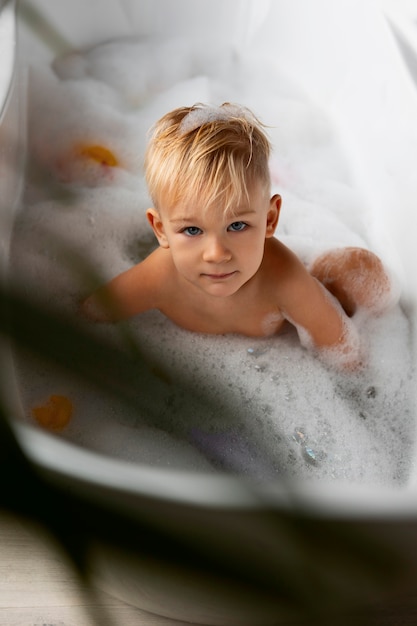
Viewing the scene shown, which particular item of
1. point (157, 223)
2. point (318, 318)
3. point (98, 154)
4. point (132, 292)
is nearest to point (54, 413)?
point (132, 292)

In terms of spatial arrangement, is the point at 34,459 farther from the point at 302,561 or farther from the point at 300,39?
the point at 300,39

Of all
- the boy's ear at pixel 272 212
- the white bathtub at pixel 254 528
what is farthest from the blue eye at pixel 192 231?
the white bathtub at pixel 254 528

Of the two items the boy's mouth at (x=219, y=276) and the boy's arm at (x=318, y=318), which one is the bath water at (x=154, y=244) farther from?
the boy's mouth at (x=219, y=276)

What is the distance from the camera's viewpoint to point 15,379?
104cm

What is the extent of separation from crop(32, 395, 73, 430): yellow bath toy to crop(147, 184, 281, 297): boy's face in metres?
0.29

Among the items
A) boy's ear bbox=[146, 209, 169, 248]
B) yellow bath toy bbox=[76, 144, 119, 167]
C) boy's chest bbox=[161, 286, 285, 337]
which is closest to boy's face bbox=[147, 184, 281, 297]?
boy's ear bbox=[146, 209, 169, 248]

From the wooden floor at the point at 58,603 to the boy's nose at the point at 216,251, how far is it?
1.63 ft

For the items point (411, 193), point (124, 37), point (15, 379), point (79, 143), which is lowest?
point (15, 379)

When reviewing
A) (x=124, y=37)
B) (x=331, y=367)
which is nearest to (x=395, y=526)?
(x=331, y=367)

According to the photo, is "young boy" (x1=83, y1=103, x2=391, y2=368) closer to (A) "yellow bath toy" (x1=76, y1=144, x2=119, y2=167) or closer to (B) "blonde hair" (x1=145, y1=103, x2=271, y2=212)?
(B) "blonde hair" (x1=145, y1=103, x2=271, y2=212)

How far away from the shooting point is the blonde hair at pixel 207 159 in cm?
95

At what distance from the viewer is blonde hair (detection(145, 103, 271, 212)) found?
95 centimetres

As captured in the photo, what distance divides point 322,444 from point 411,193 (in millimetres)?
580

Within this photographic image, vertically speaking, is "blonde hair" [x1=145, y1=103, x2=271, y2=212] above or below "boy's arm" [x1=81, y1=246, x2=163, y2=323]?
above
